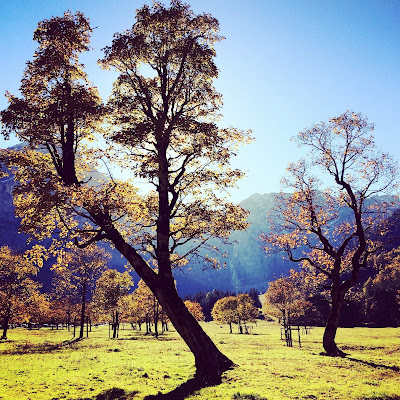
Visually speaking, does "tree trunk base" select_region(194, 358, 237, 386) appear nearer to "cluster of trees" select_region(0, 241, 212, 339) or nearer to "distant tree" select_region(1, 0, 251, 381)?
"distant tree" select_region(1, 0, 251, 381)

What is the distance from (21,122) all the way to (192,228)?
979cm

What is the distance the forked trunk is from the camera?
1209 centimetres

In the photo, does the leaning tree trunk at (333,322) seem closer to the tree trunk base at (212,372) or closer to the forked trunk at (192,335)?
the tree trunk base at (212,372)

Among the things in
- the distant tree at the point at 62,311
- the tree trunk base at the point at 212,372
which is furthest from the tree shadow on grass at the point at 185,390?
Answer: the distant tree at the point at 62,311

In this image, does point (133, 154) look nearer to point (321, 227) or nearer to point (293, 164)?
point (293, 164)

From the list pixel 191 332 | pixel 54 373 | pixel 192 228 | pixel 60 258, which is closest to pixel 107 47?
pixel 192 228

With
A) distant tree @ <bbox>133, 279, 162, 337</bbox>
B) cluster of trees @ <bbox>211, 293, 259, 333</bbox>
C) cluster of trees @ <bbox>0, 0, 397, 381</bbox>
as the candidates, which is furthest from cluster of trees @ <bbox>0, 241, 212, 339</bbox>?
cluster of trees @ <bbox>211, 293, 259, 333</bbox>

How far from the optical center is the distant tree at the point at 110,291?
174 ft

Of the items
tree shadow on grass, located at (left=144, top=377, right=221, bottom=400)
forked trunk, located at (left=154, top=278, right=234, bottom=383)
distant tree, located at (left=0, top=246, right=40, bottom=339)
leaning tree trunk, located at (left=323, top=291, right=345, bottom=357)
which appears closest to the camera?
tree shadow on grass, located at (left=144, top=377, right=221, bottom=400)

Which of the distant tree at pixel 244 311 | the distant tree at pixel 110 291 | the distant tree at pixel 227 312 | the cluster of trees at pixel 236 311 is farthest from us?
the distant tree at pixel 227 312

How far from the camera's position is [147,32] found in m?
14.5

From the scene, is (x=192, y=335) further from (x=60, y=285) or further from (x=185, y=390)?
(x=60, y=285)

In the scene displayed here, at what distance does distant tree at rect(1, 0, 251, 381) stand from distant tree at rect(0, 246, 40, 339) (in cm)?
3502

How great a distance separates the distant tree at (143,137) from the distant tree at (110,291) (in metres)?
42.5
